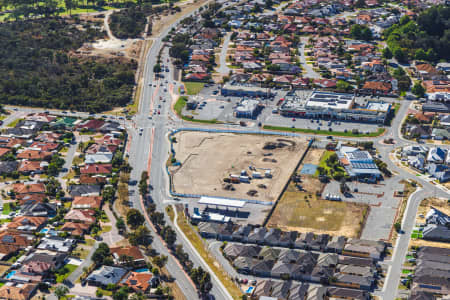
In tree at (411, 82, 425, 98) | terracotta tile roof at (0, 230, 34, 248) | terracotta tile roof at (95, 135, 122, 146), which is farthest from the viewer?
tree at (411, 82, 425, 98)

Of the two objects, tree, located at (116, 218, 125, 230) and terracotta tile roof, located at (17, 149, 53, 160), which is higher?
terracotta tile roof, located at (17, 149, 53, 160)

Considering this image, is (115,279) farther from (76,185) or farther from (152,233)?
(76,185)

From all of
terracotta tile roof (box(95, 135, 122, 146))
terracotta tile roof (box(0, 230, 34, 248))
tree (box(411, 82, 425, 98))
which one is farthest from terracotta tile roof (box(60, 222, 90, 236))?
tree (box(411, 82, 425, 98))

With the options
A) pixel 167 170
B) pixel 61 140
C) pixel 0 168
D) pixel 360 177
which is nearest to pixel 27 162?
pixel 0 168

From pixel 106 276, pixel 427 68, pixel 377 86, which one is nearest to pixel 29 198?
pixel 106 276

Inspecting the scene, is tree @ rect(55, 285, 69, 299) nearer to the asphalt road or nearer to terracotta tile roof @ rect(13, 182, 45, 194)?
the asphalt road

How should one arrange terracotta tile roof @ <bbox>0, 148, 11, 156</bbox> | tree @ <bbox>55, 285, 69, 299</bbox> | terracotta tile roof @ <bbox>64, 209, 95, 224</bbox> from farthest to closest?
terracotta tile roof @ <bbox>0, 148, 11, 156</bbox> < terracotta tile roof @ <bbox>64, 209, 95, 224</bbox> < tree @ <bbox>55, 285, 69, 299</bbox>
